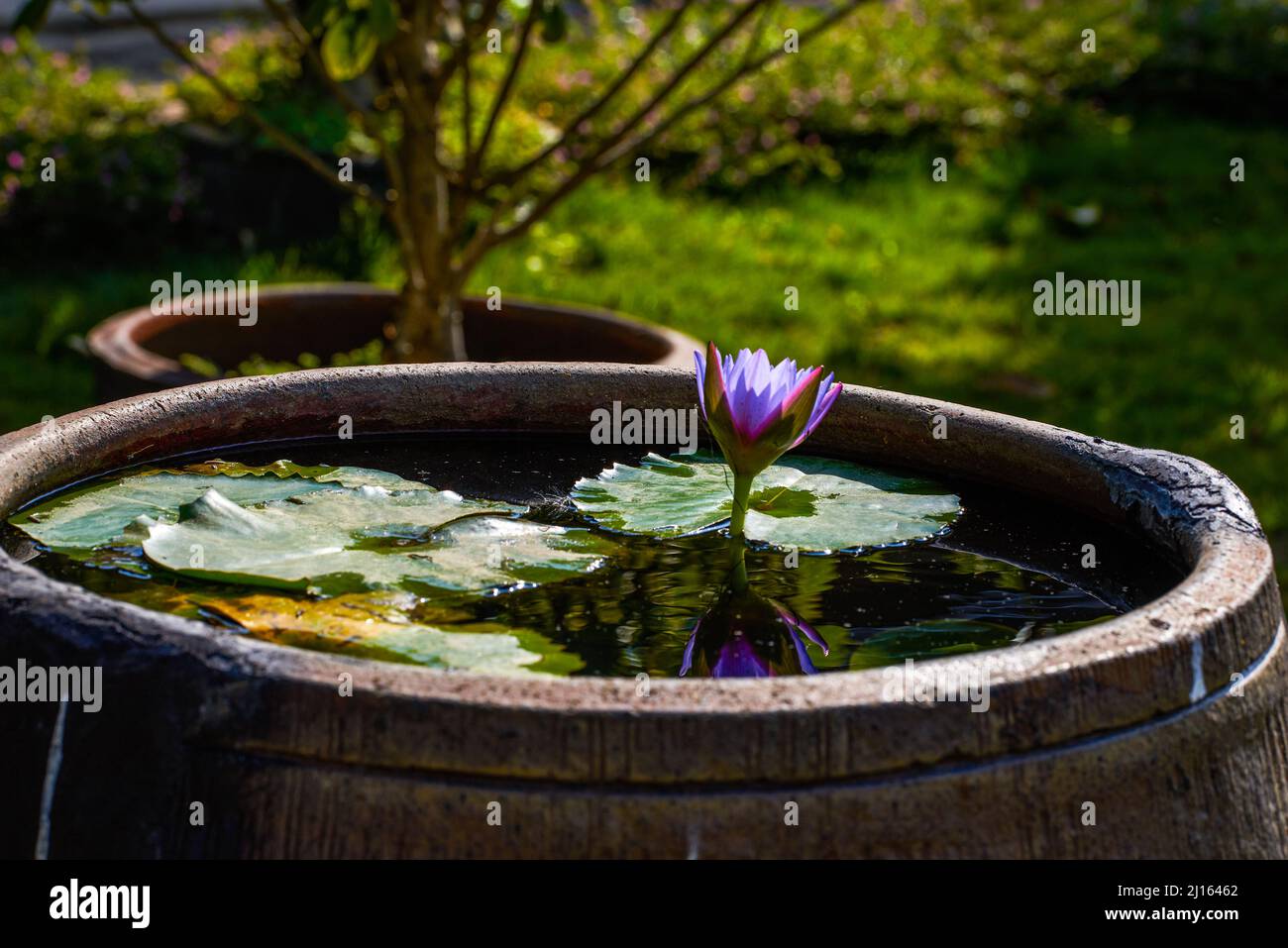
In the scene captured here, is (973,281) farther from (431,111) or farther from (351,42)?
(351,42)

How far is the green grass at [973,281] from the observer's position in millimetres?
4461

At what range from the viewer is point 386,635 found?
1317mm

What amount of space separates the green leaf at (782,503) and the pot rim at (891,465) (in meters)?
0.09

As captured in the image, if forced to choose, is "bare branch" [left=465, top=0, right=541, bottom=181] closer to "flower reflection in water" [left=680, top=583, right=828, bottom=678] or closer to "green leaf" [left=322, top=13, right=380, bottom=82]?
"green leaf" [left=322, top=13, right=380, bottom=82]

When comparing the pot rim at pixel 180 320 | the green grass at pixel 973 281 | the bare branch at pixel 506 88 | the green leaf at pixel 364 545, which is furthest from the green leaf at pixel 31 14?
the green leaf at pixel 364 545

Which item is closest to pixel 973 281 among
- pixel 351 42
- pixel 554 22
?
pixel 554 22

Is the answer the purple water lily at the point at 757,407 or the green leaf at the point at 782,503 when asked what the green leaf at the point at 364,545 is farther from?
the purple water lily at the point at 757,407

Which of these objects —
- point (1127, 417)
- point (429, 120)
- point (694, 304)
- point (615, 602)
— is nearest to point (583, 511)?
point (615, 602)

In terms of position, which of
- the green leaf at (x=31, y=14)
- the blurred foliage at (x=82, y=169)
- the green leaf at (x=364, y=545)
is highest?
the blurred foliage at (x=82, y=169)

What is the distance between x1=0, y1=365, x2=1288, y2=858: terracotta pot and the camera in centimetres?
100

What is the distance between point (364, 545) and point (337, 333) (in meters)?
2.26

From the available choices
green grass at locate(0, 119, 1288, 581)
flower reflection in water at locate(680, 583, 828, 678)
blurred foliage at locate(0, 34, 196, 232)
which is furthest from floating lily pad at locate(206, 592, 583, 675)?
blurred foliage at locate(0, 34, 196, 232)

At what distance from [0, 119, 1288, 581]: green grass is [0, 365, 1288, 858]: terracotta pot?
9.18 feet

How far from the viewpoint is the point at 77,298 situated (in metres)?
4.71
